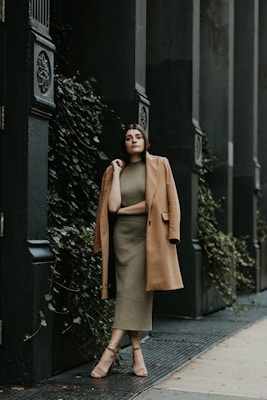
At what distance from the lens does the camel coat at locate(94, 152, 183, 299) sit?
6.91 m

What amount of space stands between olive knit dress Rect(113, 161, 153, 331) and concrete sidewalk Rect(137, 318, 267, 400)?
59 centimetres

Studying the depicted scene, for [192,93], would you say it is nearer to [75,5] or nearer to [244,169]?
[75,5]

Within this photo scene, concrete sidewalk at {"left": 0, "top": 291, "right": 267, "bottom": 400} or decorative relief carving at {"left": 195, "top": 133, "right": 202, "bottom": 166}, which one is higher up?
decorative relief carving at {"left": 195, "top": 133, "right": 202, "bottom": 166}

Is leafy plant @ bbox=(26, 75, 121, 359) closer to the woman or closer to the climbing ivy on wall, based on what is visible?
the climbing ivy on wall

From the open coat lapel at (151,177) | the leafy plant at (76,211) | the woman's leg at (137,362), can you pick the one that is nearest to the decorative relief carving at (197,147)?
the leafy plant at (76,211)

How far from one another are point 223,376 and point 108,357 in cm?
105

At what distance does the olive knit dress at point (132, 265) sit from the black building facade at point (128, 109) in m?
0.62

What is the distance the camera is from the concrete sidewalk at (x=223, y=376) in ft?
21.2

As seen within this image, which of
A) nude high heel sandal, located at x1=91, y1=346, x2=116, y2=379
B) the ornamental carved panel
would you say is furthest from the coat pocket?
the ornamental carved panel

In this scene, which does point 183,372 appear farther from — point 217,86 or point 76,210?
point 217,86

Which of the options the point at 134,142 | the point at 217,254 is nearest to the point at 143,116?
the point at 134,142

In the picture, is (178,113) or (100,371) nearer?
(100,371)

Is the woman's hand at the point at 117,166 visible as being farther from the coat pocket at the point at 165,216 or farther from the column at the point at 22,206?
the column at the point at 22,206

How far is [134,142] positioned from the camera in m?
7.18
